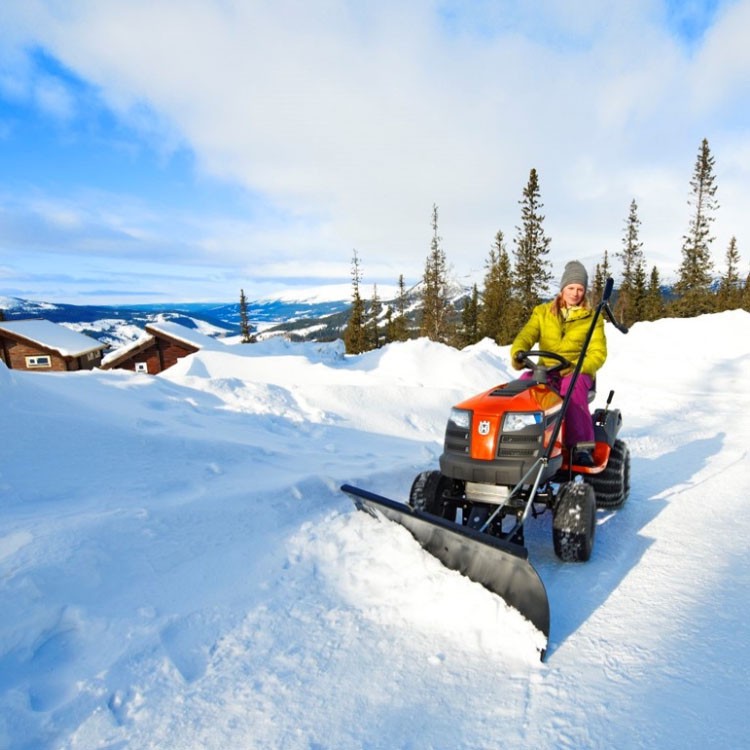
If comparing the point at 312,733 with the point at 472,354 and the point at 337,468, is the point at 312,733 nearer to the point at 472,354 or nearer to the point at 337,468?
the point at 337,468

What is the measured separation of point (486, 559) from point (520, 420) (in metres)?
1.01

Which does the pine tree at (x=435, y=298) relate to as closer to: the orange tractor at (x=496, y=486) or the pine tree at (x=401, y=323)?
the pine tree at (x=401, y=323)

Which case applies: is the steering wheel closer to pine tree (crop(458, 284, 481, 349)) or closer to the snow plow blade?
the snow plow blade

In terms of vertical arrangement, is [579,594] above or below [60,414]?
below

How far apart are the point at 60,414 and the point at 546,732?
4.71 meters

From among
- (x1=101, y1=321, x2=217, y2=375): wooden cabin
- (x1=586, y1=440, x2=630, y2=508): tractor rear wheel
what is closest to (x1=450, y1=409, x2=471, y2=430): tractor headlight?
(x1=586, y1=440, x2=630, y2=508): tractor rear wheel

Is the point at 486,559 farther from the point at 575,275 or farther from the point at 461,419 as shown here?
the point at 575,275

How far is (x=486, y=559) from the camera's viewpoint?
8.59 feet

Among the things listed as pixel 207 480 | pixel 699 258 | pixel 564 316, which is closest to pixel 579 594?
pixel 564 316

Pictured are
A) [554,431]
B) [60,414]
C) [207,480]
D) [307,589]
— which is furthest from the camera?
[60,414]

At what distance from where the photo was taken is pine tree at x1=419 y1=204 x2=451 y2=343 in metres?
36.4

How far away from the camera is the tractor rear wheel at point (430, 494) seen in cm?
345

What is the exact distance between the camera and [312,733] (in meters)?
1.88

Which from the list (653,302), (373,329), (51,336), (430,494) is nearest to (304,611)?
(430,494)
